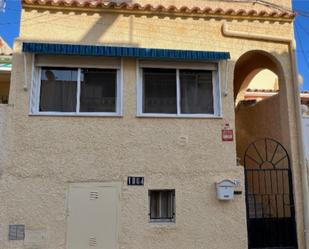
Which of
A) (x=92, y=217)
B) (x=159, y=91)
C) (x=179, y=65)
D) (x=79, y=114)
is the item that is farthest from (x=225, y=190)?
(x=79, y=114)

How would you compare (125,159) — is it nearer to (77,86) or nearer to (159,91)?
(159,91)

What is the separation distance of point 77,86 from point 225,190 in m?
4.12

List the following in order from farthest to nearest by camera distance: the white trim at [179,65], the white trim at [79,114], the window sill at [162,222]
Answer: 1. the white trim at [179,65]
2. the white trim at [79,114]
3. the window sill at [162,222]

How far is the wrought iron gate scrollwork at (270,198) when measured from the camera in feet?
25.4

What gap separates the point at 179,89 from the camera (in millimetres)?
7891

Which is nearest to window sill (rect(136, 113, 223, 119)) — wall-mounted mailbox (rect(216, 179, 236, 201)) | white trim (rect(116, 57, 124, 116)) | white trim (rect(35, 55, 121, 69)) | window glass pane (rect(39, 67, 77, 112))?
white trim (rect(116, 57, 124, 116))

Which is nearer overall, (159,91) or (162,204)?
(162,204)

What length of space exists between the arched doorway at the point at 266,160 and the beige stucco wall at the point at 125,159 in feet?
1.31

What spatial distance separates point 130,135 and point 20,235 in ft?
10.2

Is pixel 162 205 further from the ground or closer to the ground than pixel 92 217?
further from the ground

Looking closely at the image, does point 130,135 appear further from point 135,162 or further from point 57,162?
point 57,162

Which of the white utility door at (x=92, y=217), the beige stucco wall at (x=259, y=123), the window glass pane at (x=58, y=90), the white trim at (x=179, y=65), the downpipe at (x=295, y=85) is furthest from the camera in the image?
the beige stucco wall at (x=259, y=123)

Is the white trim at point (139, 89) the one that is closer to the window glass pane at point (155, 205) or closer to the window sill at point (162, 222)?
the window glass pane at point (155, 205)

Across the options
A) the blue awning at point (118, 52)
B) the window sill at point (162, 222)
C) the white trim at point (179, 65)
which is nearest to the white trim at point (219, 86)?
the white trim at point (179, 65)
